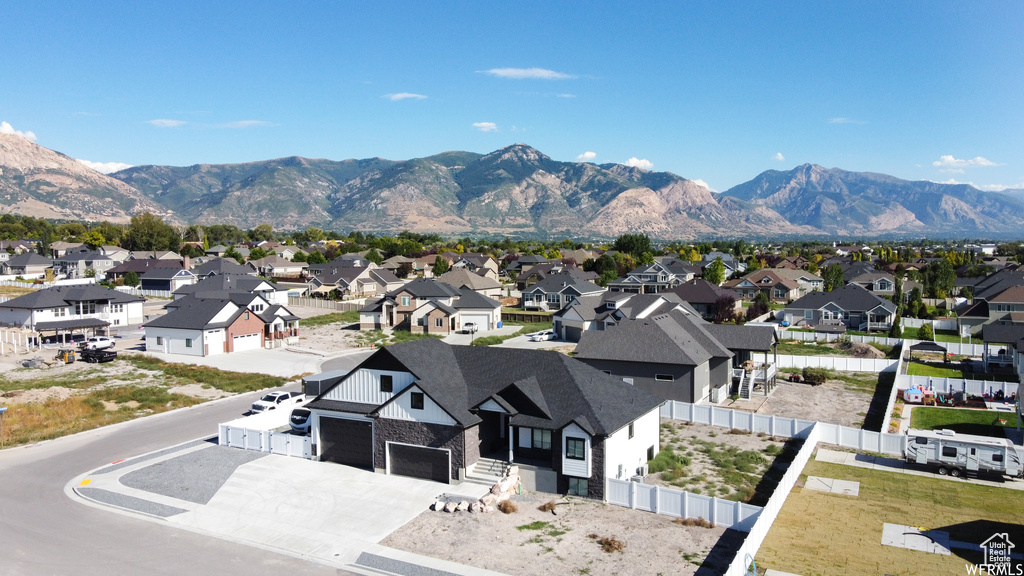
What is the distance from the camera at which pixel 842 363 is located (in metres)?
52.1

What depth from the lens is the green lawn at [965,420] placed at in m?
35.4

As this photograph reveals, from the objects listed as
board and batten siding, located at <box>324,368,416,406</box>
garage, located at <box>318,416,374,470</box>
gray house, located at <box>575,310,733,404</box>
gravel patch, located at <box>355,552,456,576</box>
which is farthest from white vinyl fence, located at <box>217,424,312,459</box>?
gray house, located at <box>575,310,733,404</box>

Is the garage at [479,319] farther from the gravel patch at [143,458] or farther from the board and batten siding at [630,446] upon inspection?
the board and batten siding at [630,446]

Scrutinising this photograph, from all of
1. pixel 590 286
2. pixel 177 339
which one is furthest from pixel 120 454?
pixel 590 286

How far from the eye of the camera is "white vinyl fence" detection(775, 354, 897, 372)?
51.8 metres

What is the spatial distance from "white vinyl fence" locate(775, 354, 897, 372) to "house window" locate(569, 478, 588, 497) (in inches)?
1248

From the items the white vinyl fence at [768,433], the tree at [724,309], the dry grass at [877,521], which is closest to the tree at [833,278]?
the tree at [724,309]

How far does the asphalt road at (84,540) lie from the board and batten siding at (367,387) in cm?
831

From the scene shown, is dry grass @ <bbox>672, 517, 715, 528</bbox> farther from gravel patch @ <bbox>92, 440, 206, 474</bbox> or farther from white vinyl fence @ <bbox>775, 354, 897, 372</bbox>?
white vinyl fence @ <bbox>775, 354, 897, 372</bbox>

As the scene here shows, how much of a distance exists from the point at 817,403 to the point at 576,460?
915 inches

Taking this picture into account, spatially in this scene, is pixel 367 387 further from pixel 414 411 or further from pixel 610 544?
pixel 610 544

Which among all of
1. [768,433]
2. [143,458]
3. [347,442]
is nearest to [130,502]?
[143,458]

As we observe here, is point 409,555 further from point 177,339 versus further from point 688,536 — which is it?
point 177,339

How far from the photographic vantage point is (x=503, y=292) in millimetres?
109375
